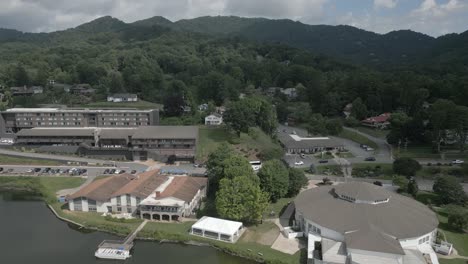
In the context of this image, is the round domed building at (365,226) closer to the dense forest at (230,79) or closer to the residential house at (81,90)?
the dense forest at (230,79)

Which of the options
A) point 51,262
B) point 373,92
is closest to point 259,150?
point 51,262

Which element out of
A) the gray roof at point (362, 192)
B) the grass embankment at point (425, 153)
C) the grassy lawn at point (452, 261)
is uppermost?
the gray roof at point (362, 192)

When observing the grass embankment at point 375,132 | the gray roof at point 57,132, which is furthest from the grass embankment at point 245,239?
the grass embankment at point 375,132

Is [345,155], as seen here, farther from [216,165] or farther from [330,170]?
[216,165]

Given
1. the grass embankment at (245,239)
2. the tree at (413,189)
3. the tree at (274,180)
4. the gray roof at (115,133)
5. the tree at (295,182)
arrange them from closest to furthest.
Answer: the grass embankment at (245,239), the tree at (274,180), the tree at (295,182), the tree at (413,189), the gray roof at (115,133)

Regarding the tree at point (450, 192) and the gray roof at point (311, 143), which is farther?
the gray roof at point (311, 143)

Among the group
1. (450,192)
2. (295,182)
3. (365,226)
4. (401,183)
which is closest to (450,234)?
(450,192)

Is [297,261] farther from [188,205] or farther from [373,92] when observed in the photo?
[373,92]
